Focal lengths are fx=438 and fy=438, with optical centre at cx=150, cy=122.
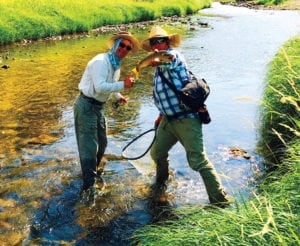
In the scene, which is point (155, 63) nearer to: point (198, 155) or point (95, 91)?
point (95, 91)

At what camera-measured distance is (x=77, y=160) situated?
9.65m

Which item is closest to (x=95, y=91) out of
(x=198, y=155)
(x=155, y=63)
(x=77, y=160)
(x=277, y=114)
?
(x=155, y=63)

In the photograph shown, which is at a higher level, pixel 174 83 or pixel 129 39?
pixel 129 39

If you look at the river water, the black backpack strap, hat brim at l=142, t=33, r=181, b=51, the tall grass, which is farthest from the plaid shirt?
the tall grass

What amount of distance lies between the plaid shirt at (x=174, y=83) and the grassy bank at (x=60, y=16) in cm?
2234

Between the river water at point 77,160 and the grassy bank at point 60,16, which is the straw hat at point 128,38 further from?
the grassy bank at point 60,16

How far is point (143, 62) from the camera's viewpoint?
21.6ft

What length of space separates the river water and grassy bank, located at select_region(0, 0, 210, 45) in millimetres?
8106

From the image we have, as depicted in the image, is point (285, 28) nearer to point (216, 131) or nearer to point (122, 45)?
point (216, 131)

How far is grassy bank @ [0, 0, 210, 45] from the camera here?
1116 inches

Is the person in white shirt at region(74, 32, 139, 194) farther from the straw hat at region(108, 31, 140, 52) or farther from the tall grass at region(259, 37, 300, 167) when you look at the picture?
the tall grass at region(259, 37, 300, 167)

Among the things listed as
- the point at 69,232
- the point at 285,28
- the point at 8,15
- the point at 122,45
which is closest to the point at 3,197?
the point at 69,232

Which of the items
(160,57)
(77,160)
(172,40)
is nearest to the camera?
(160,57)

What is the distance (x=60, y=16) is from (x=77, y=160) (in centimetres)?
2514
